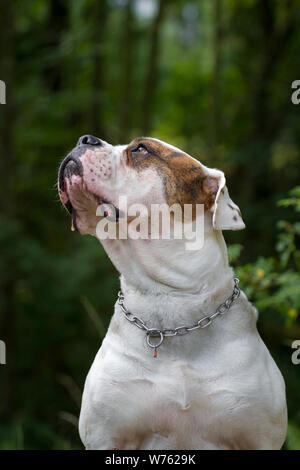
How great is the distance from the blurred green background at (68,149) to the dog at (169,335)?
2.91 meters

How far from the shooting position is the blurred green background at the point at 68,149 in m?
7.76

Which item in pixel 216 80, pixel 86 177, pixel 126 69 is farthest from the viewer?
pixel 216 80

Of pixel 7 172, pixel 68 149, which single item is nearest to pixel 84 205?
pixel 7 172

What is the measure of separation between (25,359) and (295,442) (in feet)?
19.2

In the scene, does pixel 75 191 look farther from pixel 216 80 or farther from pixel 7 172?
pixel 216 80

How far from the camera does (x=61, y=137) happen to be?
30.3 feet

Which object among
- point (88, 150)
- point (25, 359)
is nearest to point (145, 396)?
point (88, 150)

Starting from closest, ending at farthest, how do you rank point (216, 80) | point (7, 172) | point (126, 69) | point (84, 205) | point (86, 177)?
1. point (86, 177)
2. point (84, 205)
3. point (7, 172)
4. point (126, 69)
5. point (216, 80)

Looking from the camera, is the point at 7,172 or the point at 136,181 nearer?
the point at 136,181

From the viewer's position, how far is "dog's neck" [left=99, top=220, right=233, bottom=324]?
264cm

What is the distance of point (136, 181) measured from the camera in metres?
2.61

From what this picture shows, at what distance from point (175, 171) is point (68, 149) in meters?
7.13

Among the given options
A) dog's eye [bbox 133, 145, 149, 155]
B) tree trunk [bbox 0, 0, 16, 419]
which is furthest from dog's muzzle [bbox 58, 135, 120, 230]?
tree trunk [bbox 0, 0, 16, 419]

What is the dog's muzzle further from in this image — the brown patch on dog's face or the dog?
the brown patch on dog's face
